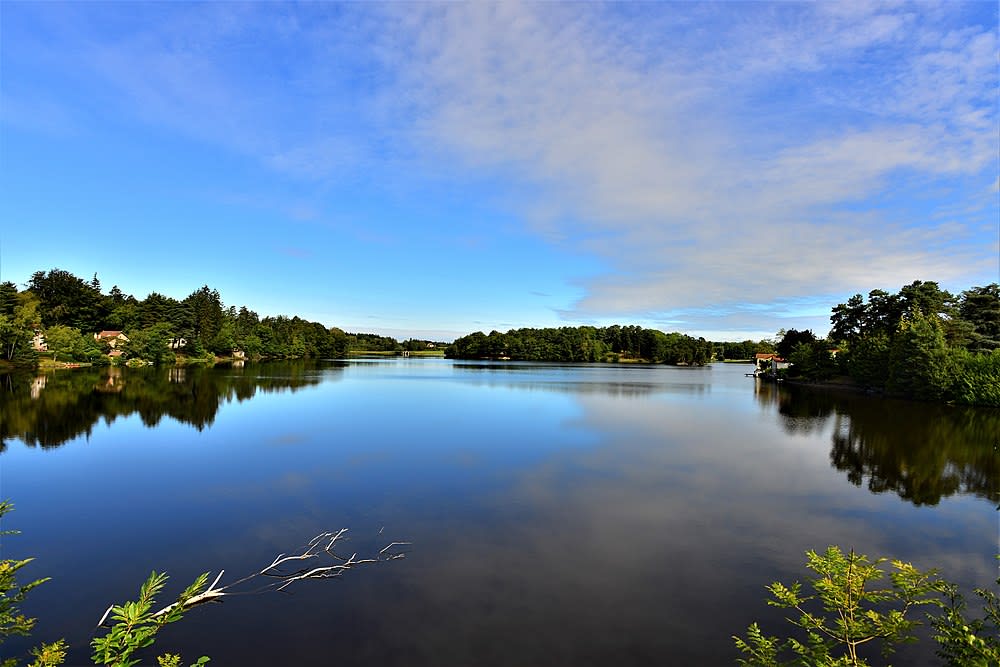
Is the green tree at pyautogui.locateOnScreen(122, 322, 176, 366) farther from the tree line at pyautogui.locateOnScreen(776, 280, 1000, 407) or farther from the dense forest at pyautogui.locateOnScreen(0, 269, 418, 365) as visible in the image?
the tree line at pyautogui.locateOnScreen(776, 280, 1000, 407)

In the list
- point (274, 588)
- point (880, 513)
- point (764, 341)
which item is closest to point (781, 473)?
point (880, 513)

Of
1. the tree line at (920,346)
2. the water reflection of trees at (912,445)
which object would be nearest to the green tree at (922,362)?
the tree line at (920,346)

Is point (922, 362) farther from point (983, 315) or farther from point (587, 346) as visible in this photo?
point (587, 346)

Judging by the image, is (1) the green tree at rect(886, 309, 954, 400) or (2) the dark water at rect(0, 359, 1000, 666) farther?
(1) the green tree at rect(886, 309, 954, 400)

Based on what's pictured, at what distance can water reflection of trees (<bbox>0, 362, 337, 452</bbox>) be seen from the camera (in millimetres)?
19516

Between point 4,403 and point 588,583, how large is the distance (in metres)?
31.9

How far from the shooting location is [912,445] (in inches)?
779

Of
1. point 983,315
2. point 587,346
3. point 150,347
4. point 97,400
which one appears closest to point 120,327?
point 150,347

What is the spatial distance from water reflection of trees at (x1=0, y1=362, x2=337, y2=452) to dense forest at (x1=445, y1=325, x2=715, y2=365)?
9121cm

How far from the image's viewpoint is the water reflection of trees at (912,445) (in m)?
14.2

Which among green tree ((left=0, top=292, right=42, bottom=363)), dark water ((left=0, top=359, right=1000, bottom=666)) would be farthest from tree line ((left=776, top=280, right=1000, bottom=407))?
green tree ((left=0, top=292, right=42, bottom=363))

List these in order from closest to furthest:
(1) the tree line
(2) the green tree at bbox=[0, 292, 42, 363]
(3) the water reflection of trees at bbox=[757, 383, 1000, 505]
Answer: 1. (3) the water reflection of trees at bbox=[757, 383, 1000, 505]
2. (1) the tree line
3. (2) the green tree at bbox=[0, 292, 42, 363]

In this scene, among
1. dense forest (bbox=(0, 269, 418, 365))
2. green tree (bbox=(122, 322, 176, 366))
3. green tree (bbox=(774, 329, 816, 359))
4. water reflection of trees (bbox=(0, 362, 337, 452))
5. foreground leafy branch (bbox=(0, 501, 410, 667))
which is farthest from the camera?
green tree (bbox=(774, 329, 816, 359))

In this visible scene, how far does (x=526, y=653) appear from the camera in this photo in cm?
593
